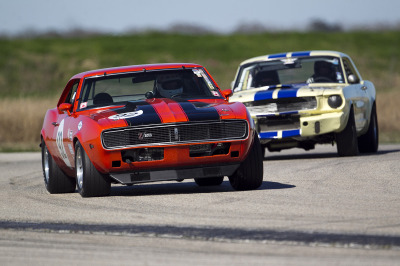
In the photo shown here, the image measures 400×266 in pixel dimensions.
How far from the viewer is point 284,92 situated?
1458 centimetres

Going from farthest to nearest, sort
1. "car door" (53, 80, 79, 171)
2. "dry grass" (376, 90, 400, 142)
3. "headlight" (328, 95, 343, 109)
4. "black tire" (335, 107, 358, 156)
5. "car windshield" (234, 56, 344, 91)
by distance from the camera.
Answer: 1. "dry grass" (376, 90, 400, 142)
2. "car windshield" (234, 56, 344, 91)
3. "black tire" (335, 107, 358, 156)
4. "headlight" (328, 95, 343, 109)
5. "car door" (53, 80, 79, 171)

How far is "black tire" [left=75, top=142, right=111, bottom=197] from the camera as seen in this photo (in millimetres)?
9633

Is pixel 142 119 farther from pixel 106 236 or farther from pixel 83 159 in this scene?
pixel 106 236

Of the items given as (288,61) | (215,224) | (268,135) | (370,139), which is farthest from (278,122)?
(215,224)

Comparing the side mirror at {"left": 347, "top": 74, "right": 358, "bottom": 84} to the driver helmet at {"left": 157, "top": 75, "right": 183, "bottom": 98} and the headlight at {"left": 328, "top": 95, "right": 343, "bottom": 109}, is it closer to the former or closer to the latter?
the headlight at {"left": 328, "top": 95, "right": 343, "bottom": 109}

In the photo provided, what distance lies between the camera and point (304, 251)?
6.02 m

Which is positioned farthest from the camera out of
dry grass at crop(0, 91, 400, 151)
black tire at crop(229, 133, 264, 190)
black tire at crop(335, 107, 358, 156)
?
dry grass at crop(0, 91, 400, 151)

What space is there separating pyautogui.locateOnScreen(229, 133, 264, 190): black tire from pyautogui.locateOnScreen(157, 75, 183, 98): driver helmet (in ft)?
3.85

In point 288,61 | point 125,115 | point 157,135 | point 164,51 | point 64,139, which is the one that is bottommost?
point 164,51

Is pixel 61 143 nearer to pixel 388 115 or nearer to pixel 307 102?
pixel 307 102

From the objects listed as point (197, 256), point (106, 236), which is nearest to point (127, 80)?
point (106, 236)

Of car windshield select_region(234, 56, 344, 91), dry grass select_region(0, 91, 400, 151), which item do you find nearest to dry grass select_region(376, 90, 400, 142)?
dry grass select_region(0, 91, 400, 151)

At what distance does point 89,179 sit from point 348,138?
6028 mm

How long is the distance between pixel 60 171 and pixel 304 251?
5.57 m
